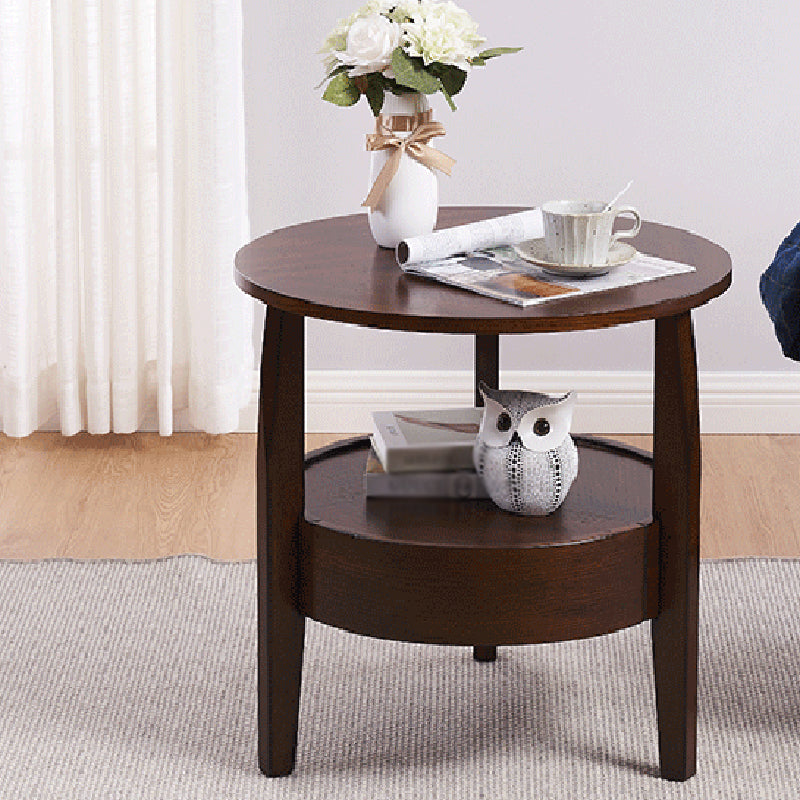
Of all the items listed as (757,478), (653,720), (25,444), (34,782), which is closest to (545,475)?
(653,720)

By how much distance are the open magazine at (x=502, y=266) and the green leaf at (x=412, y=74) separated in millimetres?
165

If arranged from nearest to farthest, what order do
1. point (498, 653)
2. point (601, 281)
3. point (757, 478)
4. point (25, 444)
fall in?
point (601, 281) < point (498, 653) < point (757, 478) < point (25, 444)

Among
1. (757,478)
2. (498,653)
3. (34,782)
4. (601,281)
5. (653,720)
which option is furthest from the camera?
(757,478)

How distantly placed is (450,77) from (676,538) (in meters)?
0.59

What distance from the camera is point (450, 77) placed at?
63.7 inches

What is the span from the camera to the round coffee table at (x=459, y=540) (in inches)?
58.2

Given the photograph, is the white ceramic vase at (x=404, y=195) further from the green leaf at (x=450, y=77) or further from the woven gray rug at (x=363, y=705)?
the woven gray rug at (x=363, y=705)

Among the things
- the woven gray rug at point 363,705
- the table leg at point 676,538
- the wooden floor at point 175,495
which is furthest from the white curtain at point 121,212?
the table leg at point 676,538

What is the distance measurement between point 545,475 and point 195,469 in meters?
1.22

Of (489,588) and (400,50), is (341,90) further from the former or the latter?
(489,588)

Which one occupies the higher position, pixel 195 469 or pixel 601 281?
pixel 601 281

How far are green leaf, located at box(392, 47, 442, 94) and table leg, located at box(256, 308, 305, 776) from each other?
302mm

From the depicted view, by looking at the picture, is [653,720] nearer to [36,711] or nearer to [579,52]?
[36,711]

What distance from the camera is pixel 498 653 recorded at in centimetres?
194
